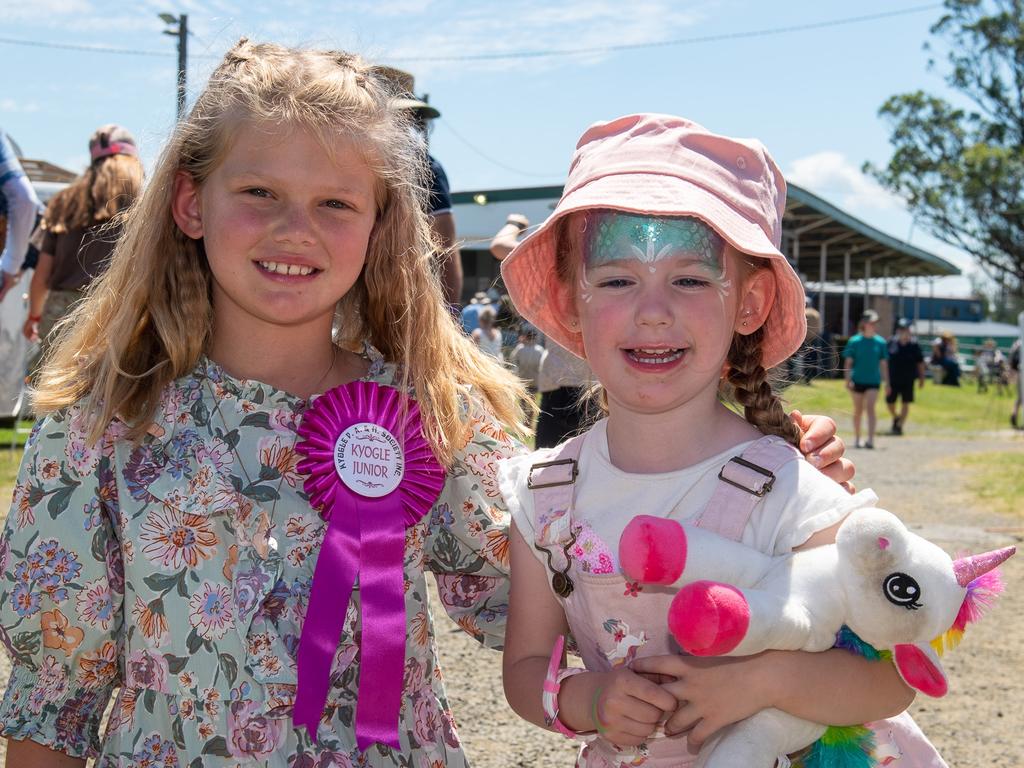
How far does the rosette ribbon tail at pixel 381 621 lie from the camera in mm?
1801

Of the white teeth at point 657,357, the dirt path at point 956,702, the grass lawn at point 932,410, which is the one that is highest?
the white teeth at point 657,357

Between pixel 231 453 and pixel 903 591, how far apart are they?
1.16 metres

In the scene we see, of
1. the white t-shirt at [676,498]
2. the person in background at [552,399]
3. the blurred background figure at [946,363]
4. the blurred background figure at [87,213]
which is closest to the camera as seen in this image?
the white t-shirt at [676,498]

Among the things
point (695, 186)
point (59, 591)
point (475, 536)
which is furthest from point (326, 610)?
point (695, 186)

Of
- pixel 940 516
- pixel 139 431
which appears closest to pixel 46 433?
pixel 139 431

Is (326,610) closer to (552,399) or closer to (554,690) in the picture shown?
(554,690)

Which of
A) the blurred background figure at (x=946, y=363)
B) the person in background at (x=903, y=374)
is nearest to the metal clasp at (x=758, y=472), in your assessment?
the person in background at (x=903, y=374)

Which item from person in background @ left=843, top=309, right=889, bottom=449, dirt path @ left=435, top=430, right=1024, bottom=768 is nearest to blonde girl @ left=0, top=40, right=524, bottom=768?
dirt path @ left=435, top=430, right=1024, bottom=768

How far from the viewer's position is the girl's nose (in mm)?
1843

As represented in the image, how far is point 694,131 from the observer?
171 centimetres

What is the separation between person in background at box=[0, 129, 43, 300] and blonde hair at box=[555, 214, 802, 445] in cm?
385

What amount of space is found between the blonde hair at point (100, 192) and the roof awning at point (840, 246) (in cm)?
1908

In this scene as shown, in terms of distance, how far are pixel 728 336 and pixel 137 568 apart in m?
1.08

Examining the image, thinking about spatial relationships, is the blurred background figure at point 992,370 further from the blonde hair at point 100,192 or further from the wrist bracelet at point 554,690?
the wrist bracelet at point 554,690
